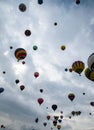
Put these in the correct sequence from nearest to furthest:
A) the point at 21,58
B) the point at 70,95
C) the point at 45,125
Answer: the point at 21,58, the point at 70,95, the point at 45,125

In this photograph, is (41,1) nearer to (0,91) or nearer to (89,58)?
(89,58)

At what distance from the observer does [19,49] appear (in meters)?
51.0

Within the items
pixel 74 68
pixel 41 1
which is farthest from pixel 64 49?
pixel 41 1

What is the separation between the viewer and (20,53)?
50688 millimetres

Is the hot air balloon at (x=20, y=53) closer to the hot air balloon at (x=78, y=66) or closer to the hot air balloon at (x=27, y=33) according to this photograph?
the hot air balloon at (x=27, y=33)

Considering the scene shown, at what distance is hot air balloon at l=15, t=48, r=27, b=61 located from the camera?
50719 millimetres

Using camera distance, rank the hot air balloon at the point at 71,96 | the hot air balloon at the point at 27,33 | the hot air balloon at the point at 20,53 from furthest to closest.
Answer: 1. the hot air balloon at the point at 71,96
2. the hot air balloon at the point at 27,33
3. the hot air balloon at the point at 20,53

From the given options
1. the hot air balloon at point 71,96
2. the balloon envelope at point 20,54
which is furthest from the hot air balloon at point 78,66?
the hot air balloon at point 71,96

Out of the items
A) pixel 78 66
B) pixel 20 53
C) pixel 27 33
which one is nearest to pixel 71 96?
pixel 78 66

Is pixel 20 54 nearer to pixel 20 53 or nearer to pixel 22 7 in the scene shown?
pixel 20 53

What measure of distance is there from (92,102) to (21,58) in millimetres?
21071

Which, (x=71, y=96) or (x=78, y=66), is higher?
(x=71, y=96)

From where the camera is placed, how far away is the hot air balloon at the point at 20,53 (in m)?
50.7

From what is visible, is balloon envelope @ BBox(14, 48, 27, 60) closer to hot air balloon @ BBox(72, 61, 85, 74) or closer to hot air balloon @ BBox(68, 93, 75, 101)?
hot air balloon @ BBox(72, 61, 85, 74)
